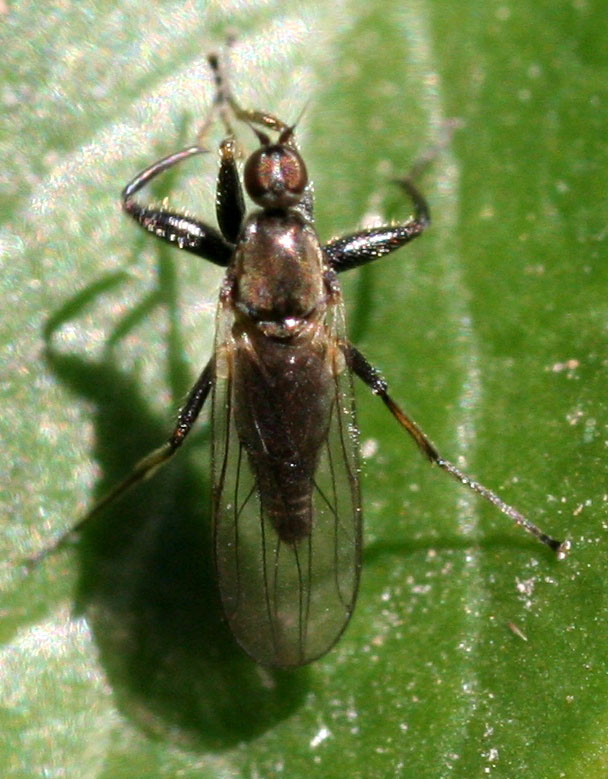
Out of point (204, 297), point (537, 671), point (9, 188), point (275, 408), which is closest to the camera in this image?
point (537, 671)

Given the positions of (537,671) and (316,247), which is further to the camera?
(316,247)

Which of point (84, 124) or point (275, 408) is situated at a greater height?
point (84, 124)

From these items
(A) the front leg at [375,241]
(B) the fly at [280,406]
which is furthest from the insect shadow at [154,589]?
(A) the front leg at [375,241]

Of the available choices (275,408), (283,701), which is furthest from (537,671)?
(275,408)

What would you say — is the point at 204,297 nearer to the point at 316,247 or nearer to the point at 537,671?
the point at 316,247

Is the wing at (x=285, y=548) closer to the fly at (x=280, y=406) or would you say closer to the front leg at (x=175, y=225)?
the fly at (x=280, y=406)

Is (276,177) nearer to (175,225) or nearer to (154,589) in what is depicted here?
(175,225)

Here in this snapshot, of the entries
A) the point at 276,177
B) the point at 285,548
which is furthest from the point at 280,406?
the point at 276,177
